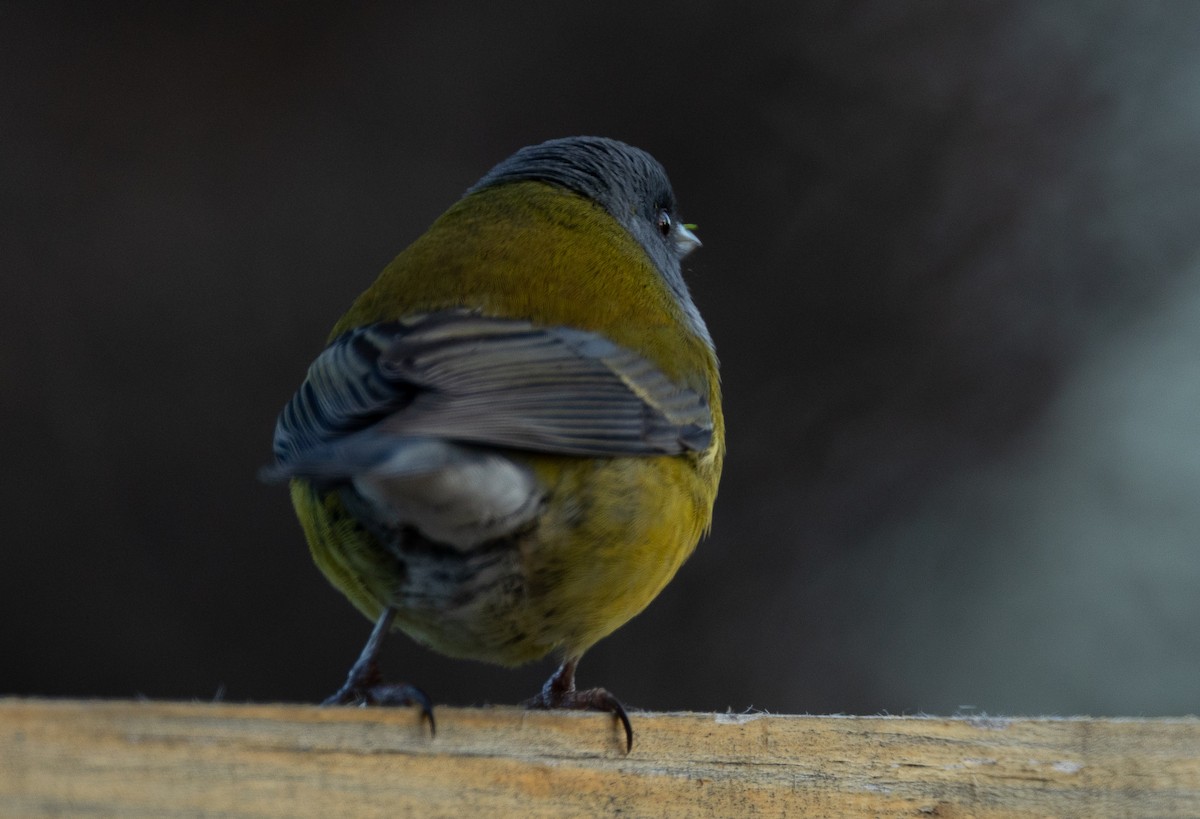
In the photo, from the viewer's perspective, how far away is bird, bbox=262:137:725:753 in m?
1.65

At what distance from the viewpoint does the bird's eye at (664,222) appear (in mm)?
3102

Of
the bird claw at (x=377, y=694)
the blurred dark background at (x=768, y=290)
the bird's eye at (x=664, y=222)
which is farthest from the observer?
the bird's eye at (x=664, y=222)

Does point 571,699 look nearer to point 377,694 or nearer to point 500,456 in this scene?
point 377,694

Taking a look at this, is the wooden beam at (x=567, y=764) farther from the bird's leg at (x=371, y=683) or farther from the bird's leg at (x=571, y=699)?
the bird's leg at (x=371, y=683)

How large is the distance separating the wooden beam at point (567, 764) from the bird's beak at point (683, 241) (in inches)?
65.6

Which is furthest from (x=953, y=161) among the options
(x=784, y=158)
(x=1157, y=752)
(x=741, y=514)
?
(x=1157, y=752)

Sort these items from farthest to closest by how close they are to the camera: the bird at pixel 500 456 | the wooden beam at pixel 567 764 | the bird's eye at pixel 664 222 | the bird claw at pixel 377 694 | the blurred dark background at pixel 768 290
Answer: the bird's eye at pixel 664 222, the blurred dark background at pixel 768 290, the bird at pixel 500 456, the bird claw at pixel 377 694, the wooden beam at pixel 567 764

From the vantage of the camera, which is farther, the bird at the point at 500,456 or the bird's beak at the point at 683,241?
the bird's beak at the point at 683,241

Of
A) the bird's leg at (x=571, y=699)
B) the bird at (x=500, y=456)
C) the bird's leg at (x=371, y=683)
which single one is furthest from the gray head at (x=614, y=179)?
the bird's leg at (x=371, y=683)

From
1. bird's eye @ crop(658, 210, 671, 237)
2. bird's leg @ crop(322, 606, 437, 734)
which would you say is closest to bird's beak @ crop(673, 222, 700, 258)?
bird's eye @ crop(658, 210, 671, 237)

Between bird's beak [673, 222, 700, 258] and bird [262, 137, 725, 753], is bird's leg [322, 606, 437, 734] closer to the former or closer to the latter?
bird [262, 137, 725, 753]

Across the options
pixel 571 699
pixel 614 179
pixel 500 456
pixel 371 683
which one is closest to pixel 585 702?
pixel 571 699

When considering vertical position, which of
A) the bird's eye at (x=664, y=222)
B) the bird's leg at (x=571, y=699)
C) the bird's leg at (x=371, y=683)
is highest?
the bird's eye at (x=664, y=222)

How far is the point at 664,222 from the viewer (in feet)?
10.2
